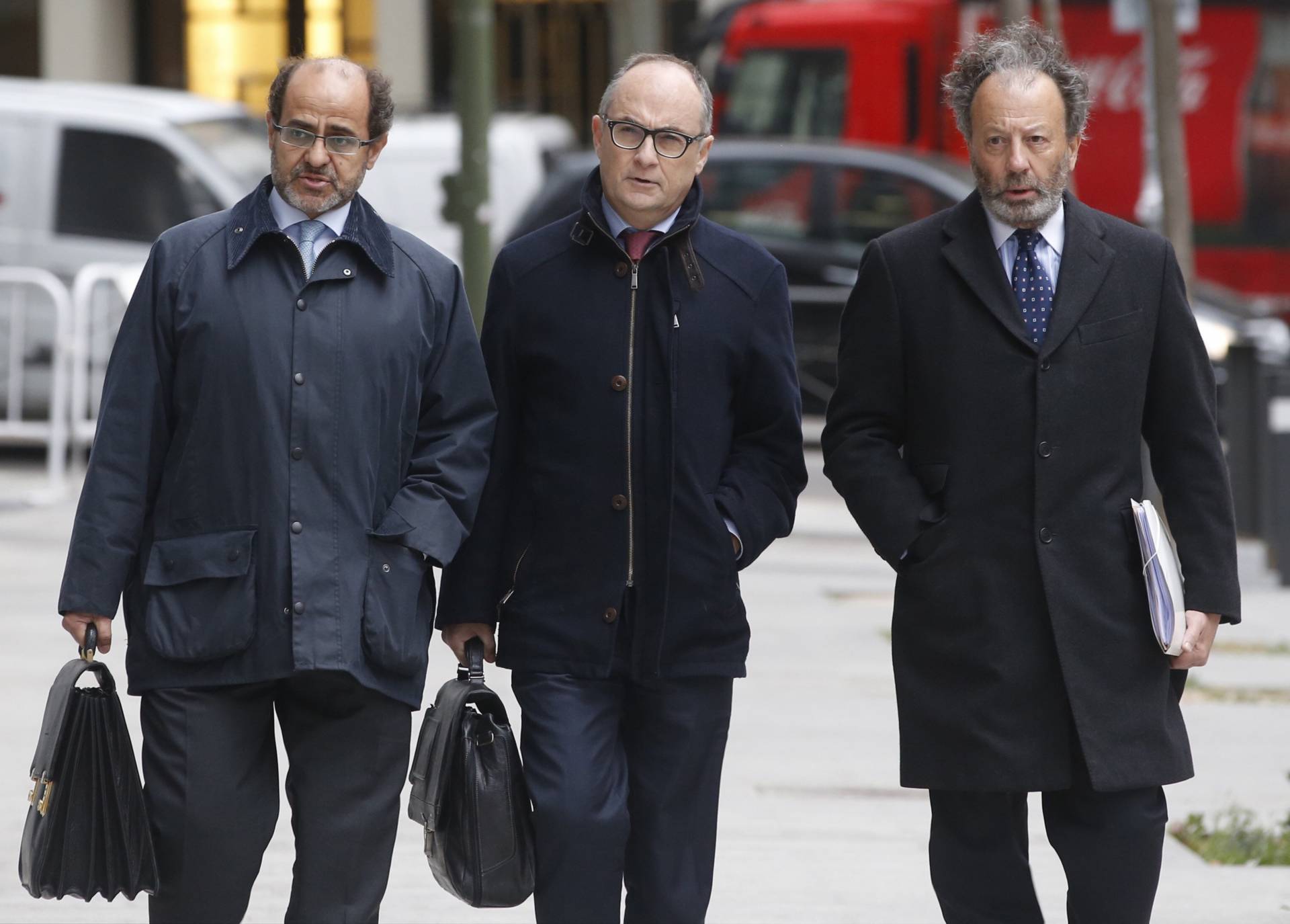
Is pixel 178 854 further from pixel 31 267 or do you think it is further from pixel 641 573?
pixel 31 267

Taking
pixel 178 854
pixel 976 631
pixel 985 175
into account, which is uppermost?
pixel 985 175

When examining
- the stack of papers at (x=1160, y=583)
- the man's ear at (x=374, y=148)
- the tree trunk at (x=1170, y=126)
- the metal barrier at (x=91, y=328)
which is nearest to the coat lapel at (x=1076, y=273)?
the stack of papers at (x=1160, y=583)

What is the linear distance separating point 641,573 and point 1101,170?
15018 millimetres

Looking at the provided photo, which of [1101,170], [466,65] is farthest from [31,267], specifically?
[1101,170]

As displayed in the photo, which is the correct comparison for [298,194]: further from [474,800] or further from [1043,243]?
[1043,243]

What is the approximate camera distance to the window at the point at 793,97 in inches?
734

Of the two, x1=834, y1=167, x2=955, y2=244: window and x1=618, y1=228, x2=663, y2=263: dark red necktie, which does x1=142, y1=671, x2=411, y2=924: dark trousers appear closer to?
x1=618, y1=228, x2=663, y2=263: dark red necktie

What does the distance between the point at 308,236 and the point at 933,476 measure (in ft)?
3.94

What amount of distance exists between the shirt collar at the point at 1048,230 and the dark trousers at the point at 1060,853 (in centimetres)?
96

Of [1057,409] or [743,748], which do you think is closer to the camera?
[1057,409]

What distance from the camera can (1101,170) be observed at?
18.3 m

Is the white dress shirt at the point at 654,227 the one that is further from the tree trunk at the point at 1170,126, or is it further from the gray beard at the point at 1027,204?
the tree trunk at the point at 1170,126

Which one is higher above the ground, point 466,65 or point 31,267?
point 466,65

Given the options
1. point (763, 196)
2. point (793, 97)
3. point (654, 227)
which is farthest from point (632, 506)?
point (793, 97)
